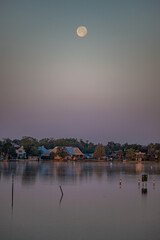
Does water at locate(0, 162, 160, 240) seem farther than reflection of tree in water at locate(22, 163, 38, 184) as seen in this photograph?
No

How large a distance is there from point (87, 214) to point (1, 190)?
22.8 m

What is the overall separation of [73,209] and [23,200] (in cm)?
873

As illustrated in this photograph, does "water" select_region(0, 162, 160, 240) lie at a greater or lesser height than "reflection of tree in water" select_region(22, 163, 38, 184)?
greater

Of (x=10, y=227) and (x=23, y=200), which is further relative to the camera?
(x=23, y=200)

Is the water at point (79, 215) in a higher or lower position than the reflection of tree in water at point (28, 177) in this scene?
higher

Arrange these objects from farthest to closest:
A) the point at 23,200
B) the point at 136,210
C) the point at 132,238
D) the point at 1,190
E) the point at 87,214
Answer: the point at 1,190, the point at 23,200, the point at 136,210, the point at 87,214, the point at 132,238

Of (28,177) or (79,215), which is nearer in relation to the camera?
(79,215)

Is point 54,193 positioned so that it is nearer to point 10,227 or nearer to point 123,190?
point 123,190

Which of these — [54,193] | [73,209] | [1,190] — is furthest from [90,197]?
[1,190]

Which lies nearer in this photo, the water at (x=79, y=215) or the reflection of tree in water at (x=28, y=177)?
the water at (x=79, y=215)

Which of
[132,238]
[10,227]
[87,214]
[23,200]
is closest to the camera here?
[132,238]

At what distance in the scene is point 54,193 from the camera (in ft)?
155

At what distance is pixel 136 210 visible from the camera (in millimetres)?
35562

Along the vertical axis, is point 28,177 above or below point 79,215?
below
